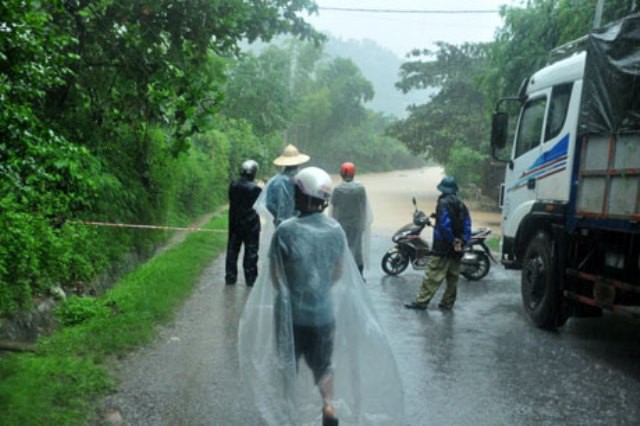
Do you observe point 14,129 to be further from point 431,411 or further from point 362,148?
point 362,148

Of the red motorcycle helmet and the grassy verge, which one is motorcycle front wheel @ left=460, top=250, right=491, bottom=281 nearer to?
the red motorcycle helmet

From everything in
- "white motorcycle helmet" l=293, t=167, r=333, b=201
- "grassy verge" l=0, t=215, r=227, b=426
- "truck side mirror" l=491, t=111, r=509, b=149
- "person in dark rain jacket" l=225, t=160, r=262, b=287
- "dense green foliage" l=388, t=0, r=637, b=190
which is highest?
"dense green foliage" l=388, t=0, r=637, b=190

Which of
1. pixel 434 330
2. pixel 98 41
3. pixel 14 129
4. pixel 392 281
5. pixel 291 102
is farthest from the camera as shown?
pixel 291 102

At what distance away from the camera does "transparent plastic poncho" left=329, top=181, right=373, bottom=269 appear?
802 centimetres

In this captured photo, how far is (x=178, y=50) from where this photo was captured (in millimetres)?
7801

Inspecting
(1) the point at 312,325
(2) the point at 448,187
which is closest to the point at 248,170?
(2) the point at 448,187

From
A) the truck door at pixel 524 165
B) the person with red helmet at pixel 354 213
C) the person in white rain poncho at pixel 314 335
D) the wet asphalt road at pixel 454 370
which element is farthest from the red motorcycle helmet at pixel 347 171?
the person in white rain poncho at pixel 314 335

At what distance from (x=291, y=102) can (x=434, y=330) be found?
1102 inches

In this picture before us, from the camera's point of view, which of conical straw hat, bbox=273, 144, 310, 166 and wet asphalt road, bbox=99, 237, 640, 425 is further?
conical straw hat, bbox=273, 144, 310, 166

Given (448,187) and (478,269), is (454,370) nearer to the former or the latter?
(448,187)

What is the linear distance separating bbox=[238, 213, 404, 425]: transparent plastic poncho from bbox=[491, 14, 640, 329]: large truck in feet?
8.88

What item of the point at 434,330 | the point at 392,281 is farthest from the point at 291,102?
the point at 434,330

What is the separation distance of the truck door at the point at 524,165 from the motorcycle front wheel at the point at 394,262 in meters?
2.44

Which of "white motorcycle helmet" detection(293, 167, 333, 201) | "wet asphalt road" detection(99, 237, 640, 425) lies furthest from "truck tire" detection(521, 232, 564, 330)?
"white motorcycle helmet" detection(293, 167, 333, 201)
